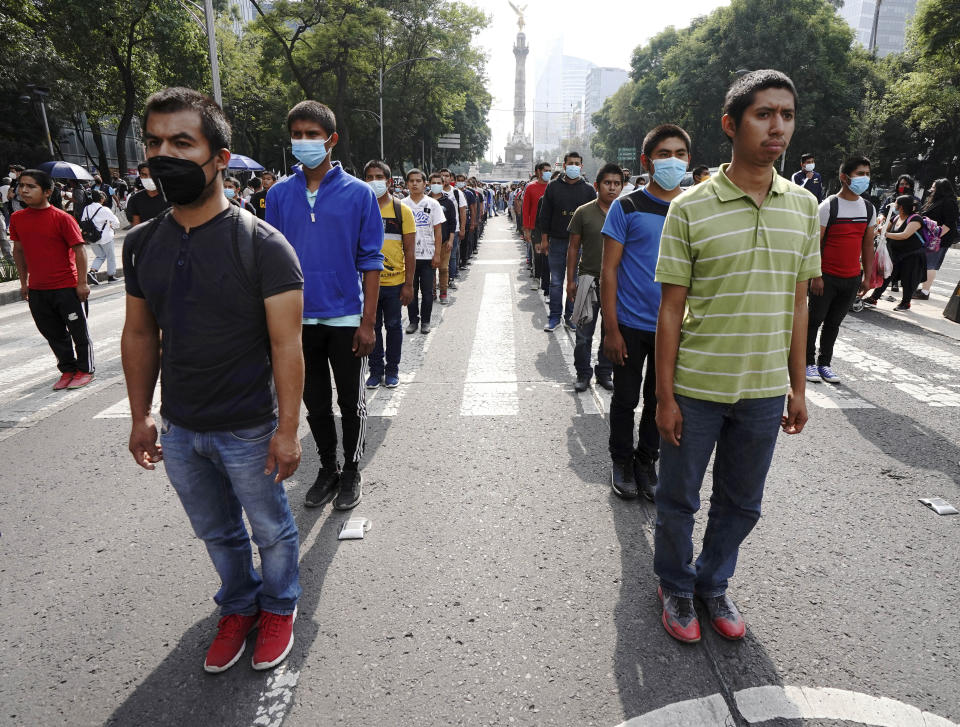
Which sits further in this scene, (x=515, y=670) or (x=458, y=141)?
(x=458, y=141)

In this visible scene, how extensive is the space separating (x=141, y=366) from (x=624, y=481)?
2.74 meters

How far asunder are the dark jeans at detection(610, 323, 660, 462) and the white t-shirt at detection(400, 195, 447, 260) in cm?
467

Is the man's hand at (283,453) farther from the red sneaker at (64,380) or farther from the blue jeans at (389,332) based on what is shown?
the red sneaker at (64,380)

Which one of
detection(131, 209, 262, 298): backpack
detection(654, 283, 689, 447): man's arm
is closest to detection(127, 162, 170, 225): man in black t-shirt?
detection(131, 209, 262, 298): backpack

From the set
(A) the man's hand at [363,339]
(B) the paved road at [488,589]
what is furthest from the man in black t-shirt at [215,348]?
(A) the man's hand at [363,339]

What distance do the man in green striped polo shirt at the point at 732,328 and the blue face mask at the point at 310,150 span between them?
6.66 feet

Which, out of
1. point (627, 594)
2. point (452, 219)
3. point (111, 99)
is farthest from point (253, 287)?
point (111, 99)

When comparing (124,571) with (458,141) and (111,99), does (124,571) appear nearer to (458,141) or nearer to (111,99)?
(111,99)

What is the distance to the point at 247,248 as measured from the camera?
218 centimetres

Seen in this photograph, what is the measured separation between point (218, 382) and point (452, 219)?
8972mm

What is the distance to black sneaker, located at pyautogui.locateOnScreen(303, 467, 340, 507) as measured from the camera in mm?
3895

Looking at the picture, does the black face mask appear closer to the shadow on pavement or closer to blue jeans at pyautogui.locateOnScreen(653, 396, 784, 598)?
the shadow on pavement

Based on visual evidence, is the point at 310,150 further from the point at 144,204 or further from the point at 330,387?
the point at 144,204

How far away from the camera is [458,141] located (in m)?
52.4
